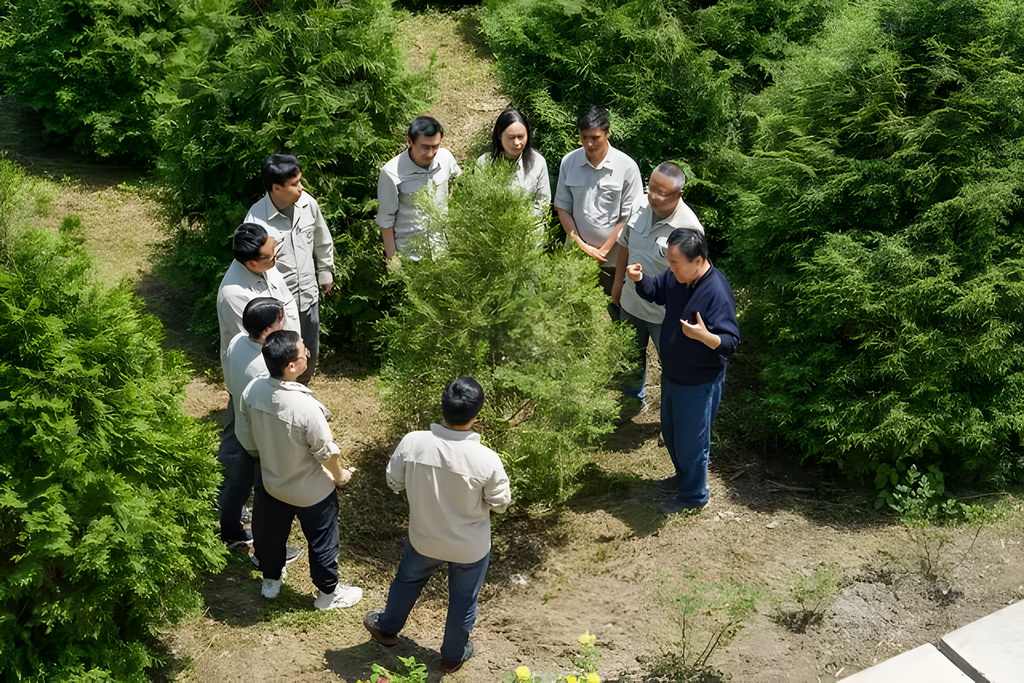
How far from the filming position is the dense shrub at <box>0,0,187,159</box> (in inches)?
371

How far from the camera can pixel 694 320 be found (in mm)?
5188

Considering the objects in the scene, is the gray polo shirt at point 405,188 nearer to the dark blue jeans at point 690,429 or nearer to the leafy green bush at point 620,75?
the leafy green bush at point 620,75

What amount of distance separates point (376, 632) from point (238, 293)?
1981 mm

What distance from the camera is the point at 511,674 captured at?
4.43 metres

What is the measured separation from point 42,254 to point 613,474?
350 centimetres

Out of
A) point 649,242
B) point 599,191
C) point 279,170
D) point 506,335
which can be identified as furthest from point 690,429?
point 279,170

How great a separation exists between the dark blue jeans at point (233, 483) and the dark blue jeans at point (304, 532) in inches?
13.9

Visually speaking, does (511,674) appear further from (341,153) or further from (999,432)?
(341,153)

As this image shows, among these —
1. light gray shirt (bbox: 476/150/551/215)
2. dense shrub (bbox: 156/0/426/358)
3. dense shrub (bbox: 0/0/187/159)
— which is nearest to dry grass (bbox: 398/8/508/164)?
dense shrub (bbox: 156/0/426/358)

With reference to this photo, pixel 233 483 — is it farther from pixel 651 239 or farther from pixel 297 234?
pixel 651 239

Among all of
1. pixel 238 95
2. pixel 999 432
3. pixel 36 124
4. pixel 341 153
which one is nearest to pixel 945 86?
pixel 999 432

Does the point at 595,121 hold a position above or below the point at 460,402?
above

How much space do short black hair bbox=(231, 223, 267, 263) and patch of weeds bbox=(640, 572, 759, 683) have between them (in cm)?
276

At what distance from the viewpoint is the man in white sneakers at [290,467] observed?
4.41 meters
